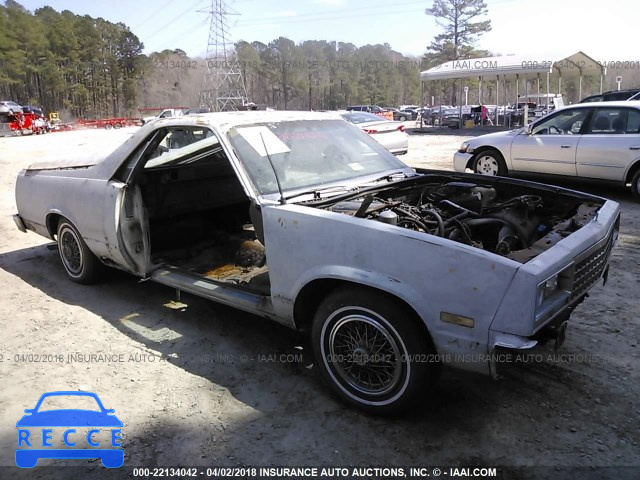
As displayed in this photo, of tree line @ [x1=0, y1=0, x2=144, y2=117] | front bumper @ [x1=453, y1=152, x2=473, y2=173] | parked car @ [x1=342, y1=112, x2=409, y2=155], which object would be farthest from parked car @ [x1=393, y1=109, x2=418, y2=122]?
tree line @ [x1=0, y1=0, x2=144, y2=117]

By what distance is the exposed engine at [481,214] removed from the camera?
9.96ft

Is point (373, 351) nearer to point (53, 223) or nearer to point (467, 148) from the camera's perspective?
point (53, 223)

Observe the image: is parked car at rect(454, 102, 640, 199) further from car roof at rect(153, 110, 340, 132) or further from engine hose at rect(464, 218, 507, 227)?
engine hose at rect(464, 218, 507, 227)

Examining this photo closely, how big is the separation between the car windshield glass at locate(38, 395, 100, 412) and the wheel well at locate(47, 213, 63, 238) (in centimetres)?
252

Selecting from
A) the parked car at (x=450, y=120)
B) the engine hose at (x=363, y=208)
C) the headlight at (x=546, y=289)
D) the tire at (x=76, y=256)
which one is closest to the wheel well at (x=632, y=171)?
the headlight at (x=546, y=289)

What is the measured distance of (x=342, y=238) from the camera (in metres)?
2.81

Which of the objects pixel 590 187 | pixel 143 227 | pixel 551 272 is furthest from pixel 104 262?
pixel 590 187

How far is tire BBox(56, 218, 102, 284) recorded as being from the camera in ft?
15.8

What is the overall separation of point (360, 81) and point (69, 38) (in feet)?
150

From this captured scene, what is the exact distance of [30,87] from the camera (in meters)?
66.8

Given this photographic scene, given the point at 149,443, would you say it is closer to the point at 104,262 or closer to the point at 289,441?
the point at 289,441

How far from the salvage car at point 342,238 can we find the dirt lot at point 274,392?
288 millimetres

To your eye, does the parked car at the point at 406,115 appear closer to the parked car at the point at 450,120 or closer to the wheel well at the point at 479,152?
the parked car at the point at 450,120

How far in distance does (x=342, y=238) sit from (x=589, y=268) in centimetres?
147
